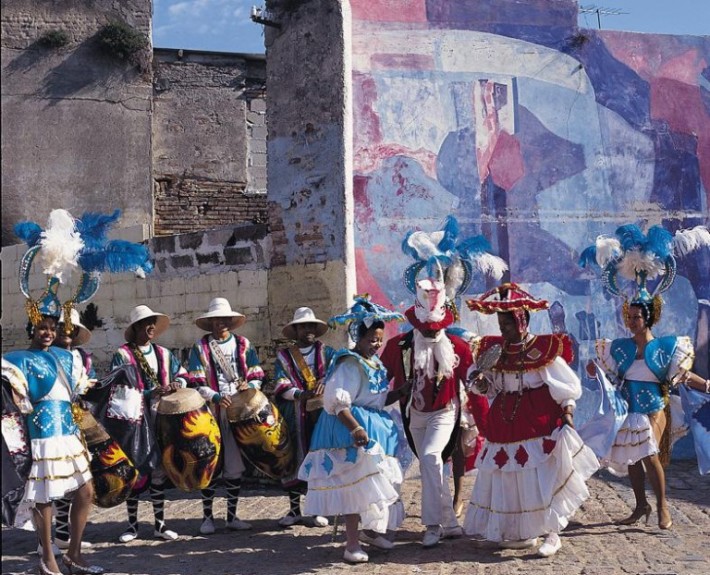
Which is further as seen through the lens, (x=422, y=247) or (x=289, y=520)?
(x=289, y=520)

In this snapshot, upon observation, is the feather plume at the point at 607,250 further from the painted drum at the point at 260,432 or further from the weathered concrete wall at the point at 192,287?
the weathered concrete wall at the point at 192,287

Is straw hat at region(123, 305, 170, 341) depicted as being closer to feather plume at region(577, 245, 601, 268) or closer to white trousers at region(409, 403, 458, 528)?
white trousers at region(409, 403, 458, 528)

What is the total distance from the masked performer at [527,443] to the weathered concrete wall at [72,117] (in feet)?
35.7

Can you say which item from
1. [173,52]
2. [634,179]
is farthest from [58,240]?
[173,52]

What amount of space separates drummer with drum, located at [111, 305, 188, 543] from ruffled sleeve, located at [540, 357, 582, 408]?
2934 mm

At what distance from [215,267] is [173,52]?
8.12m

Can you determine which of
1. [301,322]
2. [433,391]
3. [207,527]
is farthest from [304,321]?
[207,527]

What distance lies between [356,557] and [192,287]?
16.7 feet

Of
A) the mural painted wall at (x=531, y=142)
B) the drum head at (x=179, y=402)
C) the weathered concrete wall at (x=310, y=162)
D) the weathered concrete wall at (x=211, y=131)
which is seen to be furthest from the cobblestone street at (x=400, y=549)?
the weathered concrete wall at (x=211, y=131)

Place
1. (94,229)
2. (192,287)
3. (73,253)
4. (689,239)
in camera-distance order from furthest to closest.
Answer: (192,287), (689,239), (94,229), (73,253)

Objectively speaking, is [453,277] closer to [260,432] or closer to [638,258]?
[638,258]

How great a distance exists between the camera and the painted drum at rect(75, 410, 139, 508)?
6902 mm

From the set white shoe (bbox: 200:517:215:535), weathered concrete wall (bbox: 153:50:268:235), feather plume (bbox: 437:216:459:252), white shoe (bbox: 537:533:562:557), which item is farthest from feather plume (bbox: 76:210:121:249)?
weathered concrete wall (bbox: 153:50:268:235)

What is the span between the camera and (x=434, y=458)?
6770 millimetres
